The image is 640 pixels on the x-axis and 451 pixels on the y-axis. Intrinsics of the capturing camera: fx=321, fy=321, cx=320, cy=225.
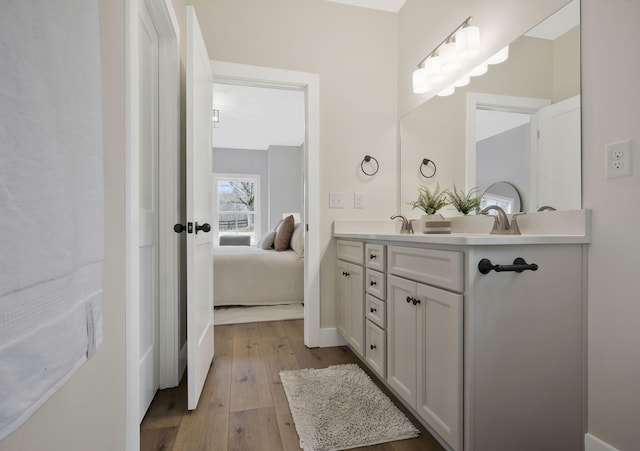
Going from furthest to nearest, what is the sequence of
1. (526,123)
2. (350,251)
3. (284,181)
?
1. (284,181)
2. (350,251)
3. (526,123)

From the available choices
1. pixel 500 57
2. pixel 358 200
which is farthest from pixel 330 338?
pixel 500 57

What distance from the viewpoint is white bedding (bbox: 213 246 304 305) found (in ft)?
11.3

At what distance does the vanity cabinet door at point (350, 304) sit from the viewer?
1975 mm

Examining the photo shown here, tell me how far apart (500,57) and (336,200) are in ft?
4.30

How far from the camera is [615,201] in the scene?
1102 millimetres

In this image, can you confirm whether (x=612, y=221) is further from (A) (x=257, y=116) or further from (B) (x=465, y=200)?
(A) (x=257, y=116)

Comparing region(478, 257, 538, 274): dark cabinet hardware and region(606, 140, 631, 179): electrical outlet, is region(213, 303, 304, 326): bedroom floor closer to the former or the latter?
region(478, 257, 538, 274): dark cabinet hardware

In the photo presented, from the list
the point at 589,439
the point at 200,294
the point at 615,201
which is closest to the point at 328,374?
the point at 200,294

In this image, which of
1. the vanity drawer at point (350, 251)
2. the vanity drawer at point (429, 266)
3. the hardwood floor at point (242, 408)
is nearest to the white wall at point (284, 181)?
the vanity drawer at point (350, 251)

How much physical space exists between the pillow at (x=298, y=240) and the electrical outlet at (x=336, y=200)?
4.63 feet

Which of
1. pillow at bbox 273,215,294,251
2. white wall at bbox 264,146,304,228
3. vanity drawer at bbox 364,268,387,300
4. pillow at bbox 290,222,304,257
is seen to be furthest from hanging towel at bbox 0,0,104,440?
white wall at bbox 264,146,304,228

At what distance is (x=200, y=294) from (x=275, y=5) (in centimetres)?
209

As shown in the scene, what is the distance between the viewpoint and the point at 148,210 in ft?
5.09

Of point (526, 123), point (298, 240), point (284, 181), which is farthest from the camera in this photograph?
point (284, 181)
